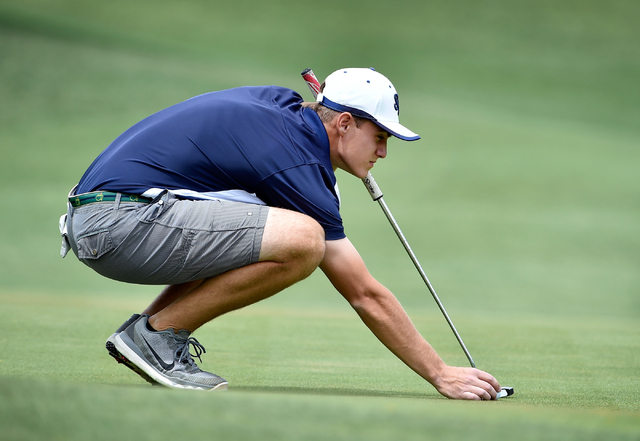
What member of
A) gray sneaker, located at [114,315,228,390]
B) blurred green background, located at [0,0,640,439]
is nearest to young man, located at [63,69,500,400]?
gray sneaker, located at [114,315,228,390]

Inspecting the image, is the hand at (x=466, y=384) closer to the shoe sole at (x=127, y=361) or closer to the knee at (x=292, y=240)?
the knee at (x=292, y=240)

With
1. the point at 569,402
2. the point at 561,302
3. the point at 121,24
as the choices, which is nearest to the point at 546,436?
the point at 569,402

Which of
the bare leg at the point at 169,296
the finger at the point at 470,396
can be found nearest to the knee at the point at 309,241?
the bare leg at the point at 169,296

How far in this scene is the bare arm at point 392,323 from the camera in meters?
1.95

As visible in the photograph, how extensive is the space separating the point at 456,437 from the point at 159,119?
3.76 ft

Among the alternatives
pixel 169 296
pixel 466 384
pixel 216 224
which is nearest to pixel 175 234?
pixel 216 224

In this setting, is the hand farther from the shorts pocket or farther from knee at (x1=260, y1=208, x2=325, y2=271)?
the shorts pocket

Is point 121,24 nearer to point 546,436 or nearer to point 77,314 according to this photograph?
point 77,314

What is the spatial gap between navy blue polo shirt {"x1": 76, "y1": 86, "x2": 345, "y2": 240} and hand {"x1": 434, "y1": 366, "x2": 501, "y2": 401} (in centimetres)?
46

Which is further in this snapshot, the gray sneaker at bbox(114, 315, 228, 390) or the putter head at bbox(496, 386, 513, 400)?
the putter head at bbox(496, 386, 513, 400)

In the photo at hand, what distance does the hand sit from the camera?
194 cm

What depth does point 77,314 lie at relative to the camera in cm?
339

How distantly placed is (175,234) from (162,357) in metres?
0.30

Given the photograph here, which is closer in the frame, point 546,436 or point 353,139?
point 546,436
